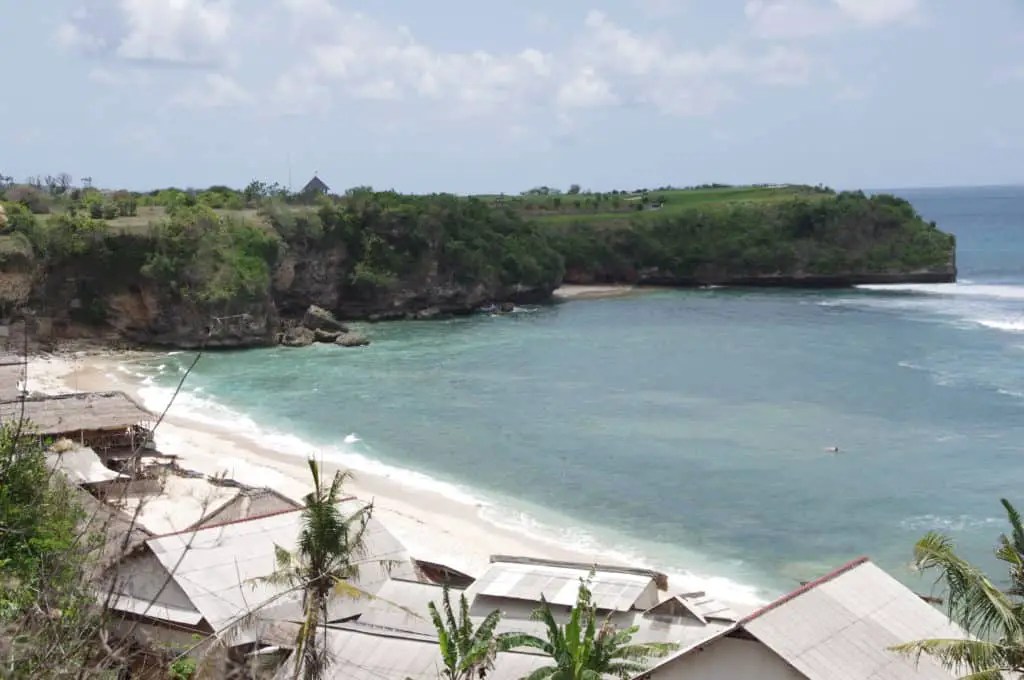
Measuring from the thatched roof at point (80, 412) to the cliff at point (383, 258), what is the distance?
18005 mm

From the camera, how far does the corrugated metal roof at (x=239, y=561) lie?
18047mm

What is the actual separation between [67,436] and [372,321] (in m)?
42.8

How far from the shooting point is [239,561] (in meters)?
19.4

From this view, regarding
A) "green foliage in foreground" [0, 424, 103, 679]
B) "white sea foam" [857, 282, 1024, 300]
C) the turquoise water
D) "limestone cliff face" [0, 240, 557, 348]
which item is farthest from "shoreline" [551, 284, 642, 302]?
"green foliage in foreground" [0, 424, 103, 679]

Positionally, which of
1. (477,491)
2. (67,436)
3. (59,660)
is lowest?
(477,491)

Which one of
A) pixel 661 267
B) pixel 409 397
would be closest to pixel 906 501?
pixel 409 397

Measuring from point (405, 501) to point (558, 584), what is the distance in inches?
500

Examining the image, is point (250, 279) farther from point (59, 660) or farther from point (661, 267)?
point (59, 660)

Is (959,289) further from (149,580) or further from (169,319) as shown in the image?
(149,580)

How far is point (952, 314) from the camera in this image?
2793 inches

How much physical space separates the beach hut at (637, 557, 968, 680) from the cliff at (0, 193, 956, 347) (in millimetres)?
40051

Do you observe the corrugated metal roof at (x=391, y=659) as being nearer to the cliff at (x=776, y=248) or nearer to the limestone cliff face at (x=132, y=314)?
the limestone cliff face at (x=132, y=314)

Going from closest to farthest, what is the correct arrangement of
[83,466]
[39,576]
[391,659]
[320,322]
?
1. [39,576]
2. [391,659]
3. [83,466]
4. [320,322]

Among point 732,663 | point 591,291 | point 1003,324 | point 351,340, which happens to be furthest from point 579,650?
point 591,291
